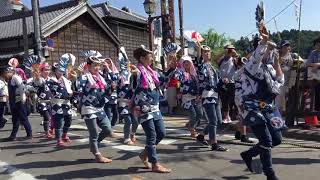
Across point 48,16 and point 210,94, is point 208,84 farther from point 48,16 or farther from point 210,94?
point 48,16

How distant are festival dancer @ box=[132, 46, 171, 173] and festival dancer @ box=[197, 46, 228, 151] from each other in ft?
4.47

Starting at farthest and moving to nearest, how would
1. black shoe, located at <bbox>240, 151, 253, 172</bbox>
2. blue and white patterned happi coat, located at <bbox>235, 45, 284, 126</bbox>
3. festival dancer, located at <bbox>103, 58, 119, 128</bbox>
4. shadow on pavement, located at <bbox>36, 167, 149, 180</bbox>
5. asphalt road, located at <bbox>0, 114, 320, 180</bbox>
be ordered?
festival dancer, located at <bbox>103, 58, 119, 128</bbox>
shadow on pavement, located at <bbox>36, 167, 149, 180</bbox>
asphalt road, located at <bbox>0, 114, 320, 180</bbox>
black shoe, located at <bbox>240, 151, 253, 172</bbox>
blue and white patterned happi coat, located at <bbox>235, 45, 284, 126</bbox>

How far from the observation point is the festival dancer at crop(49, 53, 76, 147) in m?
9.63

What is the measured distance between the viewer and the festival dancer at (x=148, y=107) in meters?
6.80

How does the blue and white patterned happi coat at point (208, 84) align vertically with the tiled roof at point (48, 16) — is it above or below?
below

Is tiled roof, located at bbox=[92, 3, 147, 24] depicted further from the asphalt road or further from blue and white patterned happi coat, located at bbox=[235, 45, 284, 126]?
blue and white patterned happi coat, located at bbox=[235, 45, 284, 126]

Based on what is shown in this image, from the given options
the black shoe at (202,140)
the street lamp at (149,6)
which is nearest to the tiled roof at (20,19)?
the street lamp at (149,6)

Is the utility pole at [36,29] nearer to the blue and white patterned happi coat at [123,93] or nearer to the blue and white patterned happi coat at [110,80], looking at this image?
the blue and white patterned happi coat at [110,80]

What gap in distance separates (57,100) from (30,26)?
1747cm

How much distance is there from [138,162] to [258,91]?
7.82 feet

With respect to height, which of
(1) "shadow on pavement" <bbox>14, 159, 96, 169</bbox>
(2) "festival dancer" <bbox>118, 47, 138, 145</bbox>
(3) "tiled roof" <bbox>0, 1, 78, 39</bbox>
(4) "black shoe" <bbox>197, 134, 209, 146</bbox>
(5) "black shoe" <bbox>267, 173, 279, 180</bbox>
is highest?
(3) "tiled roof" <bbox>0, 1, 78, 39</bbox>

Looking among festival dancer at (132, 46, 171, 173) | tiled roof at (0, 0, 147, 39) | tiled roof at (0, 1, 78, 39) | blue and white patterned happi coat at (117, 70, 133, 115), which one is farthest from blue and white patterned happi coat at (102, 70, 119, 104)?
tiled roof at (0, 1, 78, 39)

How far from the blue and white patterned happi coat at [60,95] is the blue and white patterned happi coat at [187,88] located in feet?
7.58

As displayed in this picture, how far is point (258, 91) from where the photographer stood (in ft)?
20.1
